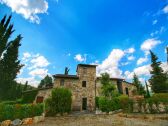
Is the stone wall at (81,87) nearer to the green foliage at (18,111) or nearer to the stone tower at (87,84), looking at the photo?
the stone tower at (87,84)

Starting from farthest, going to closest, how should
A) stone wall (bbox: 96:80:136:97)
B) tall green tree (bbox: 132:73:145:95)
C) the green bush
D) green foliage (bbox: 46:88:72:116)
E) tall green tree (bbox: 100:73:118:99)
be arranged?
tall green tree (bbox: 132:73:145:95)
stone wall (bbox: 96:80:136:97)
the green bush
tall green tree (bbox: 100:73:118:99)
green foliage (bbox: 46:88:72:116)

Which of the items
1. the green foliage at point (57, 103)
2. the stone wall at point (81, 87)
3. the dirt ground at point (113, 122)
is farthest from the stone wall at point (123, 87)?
the dirt ground at point (113, 122)

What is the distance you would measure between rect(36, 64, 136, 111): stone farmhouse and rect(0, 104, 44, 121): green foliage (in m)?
10.9

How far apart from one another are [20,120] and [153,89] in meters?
28.7

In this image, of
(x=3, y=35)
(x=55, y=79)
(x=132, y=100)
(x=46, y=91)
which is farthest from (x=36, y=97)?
(x=132, y=100)

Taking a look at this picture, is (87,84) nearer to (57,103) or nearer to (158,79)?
(57,103)

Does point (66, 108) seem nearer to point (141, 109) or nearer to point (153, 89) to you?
point (141, 109)

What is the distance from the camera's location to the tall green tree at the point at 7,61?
2645cm

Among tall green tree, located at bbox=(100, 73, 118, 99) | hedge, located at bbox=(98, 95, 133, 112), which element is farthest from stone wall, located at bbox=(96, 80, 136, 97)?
hedge, located at bbox=(98, 95, 133, 112)

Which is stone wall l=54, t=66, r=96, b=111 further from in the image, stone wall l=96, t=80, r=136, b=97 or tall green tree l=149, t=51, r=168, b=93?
tall green tree l=149, t=51, r=168, b=93

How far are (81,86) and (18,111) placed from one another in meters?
15.7

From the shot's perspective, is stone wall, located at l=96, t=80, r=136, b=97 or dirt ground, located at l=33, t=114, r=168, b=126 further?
stone wall, located at l=96, t=80, r=136, b=97

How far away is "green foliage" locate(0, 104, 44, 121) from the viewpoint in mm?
12509

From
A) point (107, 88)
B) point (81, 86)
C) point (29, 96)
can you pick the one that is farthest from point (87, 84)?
point (29, 96)
